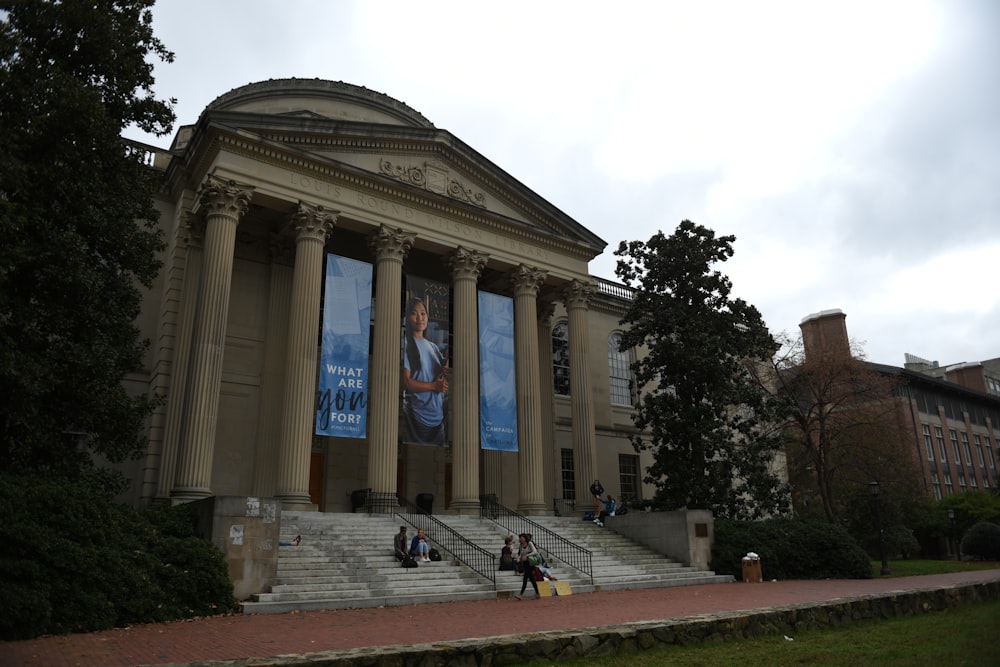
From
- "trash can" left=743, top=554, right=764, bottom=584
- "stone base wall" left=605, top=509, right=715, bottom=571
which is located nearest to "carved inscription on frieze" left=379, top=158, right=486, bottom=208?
"stone base wall" left=605, top=509, right=715, bottom=571

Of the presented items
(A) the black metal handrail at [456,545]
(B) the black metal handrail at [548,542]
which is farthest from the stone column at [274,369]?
(B) the black metal handrail at [548,542]

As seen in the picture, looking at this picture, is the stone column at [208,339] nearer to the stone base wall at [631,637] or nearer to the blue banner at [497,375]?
the blue banner at [497,375]

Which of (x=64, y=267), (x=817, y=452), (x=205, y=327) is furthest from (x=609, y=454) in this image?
(x=64, y=267)

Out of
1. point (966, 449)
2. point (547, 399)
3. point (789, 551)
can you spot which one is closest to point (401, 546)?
point (789, 551)

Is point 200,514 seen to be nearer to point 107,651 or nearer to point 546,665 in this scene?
point 107,651

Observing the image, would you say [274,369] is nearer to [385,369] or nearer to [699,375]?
[385,369]

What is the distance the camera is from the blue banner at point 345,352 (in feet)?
68.2

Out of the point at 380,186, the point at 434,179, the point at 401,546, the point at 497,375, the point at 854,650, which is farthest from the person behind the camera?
the point at 434,179

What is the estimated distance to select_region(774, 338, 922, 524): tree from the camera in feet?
97.0

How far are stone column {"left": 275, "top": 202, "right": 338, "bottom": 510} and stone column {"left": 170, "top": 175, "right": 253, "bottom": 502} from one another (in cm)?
192

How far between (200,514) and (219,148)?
11.5m

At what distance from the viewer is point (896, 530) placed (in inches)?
1326

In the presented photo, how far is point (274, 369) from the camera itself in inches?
944

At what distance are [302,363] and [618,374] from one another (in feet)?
62.8
